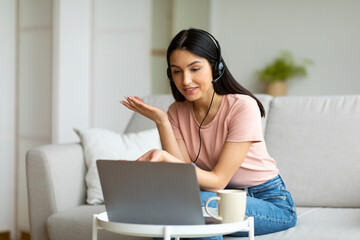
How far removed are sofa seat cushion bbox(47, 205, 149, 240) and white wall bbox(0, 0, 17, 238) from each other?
5.08ft

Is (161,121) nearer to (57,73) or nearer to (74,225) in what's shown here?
(74,225)

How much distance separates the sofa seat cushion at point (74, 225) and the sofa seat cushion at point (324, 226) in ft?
1.90

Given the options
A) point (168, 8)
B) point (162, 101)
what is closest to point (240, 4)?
point (168, 8)

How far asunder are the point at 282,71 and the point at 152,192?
11.1 ft

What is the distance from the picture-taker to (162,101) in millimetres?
2805

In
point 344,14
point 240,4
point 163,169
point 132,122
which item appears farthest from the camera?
point 240,4

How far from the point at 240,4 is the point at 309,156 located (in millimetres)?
2776

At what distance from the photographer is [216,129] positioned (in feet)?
5.98

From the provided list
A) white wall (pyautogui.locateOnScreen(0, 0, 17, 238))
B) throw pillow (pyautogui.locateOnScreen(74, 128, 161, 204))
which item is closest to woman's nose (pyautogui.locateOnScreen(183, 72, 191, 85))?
throw pillow (pyautogui.locateOnScreen(74, 128, 161, 204))

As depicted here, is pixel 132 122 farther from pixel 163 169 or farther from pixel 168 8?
pixel 168 8

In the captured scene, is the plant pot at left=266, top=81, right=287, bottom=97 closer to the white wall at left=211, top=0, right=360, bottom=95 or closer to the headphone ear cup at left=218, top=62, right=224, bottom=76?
the white wall at left=211, top=0, right=360, bottom=95

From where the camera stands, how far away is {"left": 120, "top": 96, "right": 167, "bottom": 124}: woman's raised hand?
159 centimetres

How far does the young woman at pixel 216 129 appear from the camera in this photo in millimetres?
1635

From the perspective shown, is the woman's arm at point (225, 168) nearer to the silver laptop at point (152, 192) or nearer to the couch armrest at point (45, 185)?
the silver laptop at point (152, 192)
